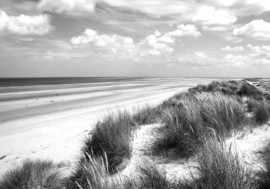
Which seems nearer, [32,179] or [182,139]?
[32,179]

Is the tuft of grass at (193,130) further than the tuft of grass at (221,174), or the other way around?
the tuft of grass at (193,130)

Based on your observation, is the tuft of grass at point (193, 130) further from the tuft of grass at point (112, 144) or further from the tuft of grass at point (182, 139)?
the tuft of grass at point (112, 144)

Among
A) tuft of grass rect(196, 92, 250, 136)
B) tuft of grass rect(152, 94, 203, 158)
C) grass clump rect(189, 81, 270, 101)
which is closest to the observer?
tuft of grass rect(152, 94, 203, 158)

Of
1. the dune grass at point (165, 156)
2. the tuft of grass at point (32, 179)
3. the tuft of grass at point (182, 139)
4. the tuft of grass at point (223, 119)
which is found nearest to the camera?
the dune grass at point (165, 156)

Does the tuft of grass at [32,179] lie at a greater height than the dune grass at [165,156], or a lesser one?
lesser

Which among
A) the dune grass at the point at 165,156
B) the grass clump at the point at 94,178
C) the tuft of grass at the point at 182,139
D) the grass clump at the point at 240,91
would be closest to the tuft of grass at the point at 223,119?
the dune grass at the point at 165,156

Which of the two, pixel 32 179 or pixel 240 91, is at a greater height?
pixel 240 91

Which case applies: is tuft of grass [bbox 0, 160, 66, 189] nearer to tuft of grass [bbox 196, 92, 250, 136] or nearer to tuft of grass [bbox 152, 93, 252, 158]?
tuft of grass [bbox 152, 93, 252, 158]

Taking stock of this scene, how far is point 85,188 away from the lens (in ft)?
10.4

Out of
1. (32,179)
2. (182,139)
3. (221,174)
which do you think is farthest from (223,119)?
(32,179)

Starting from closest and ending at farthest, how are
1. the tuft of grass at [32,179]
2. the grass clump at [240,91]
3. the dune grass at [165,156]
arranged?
the dune grass at [165,156] < the tuft of grass at [32,179] < the grass clump at [240,91]

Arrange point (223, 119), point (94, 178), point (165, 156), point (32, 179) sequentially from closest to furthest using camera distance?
point (94, 178) → point (32, 179) → point (165, 156) → point (223, 119)

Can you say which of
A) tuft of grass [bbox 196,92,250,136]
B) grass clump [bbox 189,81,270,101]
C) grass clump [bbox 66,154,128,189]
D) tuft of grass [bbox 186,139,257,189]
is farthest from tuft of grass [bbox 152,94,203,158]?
grass clump [bbox 189,81,270,101]

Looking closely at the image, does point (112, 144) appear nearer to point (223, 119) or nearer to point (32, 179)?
point (32, 179)
